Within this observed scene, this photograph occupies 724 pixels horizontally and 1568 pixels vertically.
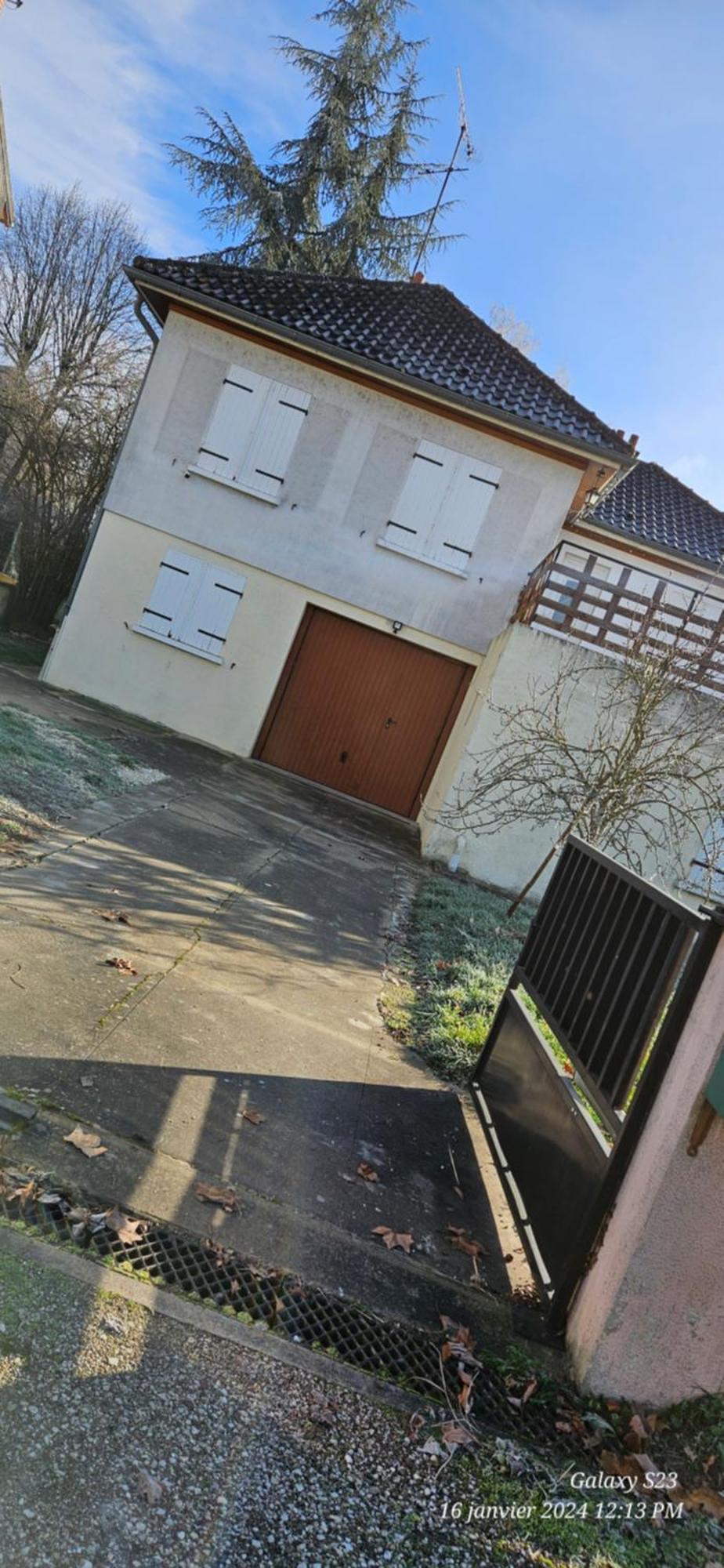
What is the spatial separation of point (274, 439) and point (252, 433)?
1.04 feet

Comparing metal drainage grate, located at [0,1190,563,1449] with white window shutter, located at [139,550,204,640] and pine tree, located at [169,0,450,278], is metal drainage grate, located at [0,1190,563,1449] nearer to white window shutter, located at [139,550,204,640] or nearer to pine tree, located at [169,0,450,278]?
white window shutter, located at [139,550,204,640]

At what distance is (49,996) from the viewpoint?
388 cm

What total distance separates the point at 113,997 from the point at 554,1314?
2.14 m

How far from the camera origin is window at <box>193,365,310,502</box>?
1355 cm

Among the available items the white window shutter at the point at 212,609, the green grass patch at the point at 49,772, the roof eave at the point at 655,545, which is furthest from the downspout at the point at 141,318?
the roof eave at the point at 655,545

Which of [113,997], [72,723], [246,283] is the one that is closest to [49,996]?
[113,997]

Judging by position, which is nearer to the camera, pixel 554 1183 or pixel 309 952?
pixel 554 1183

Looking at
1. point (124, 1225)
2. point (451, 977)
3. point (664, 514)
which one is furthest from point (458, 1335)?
point (664, 514)

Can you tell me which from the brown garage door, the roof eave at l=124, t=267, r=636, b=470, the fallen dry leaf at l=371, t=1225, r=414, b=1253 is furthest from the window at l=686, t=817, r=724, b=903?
the fallen dry leaf at l=371, t=1225, r=414, b=1253

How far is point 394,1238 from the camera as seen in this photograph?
322cm

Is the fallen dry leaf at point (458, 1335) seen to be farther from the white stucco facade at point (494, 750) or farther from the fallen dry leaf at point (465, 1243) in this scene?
the white stucco facade at point (494, 750)

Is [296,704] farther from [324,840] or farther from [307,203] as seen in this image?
[307,203]

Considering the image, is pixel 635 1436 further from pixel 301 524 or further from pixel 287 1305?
pixel 301 524

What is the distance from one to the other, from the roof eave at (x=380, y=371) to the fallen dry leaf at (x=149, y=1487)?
1294cm
